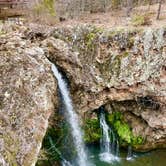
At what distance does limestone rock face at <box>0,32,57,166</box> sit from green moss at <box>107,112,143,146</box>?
18.0ft

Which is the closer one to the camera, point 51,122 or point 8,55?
point 8,55

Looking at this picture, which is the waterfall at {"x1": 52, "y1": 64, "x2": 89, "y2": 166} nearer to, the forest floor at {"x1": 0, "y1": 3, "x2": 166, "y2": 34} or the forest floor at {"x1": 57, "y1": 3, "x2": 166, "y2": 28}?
the forest floor at {"x1": 0, "y1": 3, "x2": 166, "y2": 34}

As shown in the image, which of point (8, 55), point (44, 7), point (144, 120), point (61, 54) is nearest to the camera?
point (8, 55)

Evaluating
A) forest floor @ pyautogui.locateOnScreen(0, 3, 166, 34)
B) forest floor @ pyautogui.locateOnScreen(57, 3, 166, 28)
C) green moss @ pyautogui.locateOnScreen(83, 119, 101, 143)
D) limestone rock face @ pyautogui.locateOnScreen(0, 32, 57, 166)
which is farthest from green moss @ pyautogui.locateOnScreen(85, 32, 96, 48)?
limestone rock face @ pyautogui.locateOnScreen(0, 32, 57, 166)

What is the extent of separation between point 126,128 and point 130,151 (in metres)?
1.08

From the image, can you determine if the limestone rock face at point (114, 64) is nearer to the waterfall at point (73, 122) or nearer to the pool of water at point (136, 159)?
the waterfall at point (73, 122)

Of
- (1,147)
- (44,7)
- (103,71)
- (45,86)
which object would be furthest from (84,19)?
(1,147)

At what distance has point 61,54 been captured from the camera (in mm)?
17375

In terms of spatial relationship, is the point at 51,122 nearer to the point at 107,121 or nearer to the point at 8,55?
the point at 107,121

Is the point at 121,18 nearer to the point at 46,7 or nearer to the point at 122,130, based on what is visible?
the point at 46,7

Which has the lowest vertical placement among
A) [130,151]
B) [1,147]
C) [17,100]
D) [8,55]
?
[130,151]

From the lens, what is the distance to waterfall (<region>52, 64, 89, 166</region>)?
17.8 metres

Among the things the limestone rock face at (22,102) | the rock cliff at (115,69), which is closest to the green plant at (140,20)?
the rock cliff at (115,69)

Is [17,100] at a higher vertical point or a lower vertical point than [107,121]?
higher
